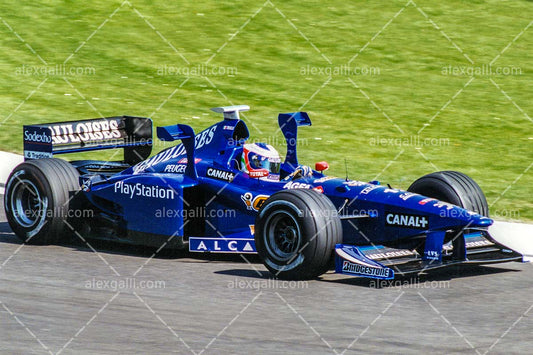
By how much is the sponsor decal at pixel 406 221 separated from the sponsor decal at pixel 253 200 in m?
1.31

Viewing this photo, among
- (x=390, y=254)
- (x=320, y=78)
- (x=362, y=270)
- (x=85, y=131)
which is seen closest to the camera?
(x=362, y=270)

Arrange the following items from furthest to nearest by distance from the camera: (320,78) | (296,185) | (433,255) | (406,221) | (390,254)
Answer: (320,78), (296,185), (406,221), (390,254), (433,255)

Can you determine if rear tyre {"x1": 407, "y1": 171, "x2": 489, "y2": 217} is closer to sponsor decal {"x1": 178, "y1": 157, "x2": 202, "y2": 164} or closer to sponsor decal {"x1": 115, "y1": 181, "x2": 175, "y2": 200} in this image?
sponsor decal {"x1": 178, "y1": 157, "x2": 202, "y2": 164}

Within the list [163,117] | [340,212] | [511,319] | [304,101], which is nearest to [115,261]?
[340,212]

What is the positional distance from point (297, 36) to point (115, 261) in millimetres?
13055

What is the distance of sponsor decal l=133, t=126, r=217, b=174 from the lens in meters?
10.3

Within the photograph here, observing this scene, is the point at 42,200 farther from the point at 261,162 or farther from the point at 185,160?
the point at 261,162

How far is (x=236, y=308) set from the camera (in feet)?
25.7

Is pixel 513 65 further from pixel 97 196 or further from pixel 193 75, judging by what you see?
pixel 97 196

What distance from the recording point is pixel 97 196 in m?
10.5

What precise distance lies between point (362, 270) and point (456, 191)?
1841 millimetres

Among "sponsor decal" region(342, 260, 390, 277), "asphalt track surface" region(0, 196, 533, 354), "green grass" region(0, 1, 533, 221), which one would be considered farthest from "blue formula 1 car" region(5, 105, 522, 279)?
"green grass" region(0, 1, 533, 221)

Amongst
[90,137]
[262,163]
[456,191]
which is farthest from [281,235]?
[90,137]

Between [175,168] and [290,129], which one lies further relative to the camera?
[290,129]
